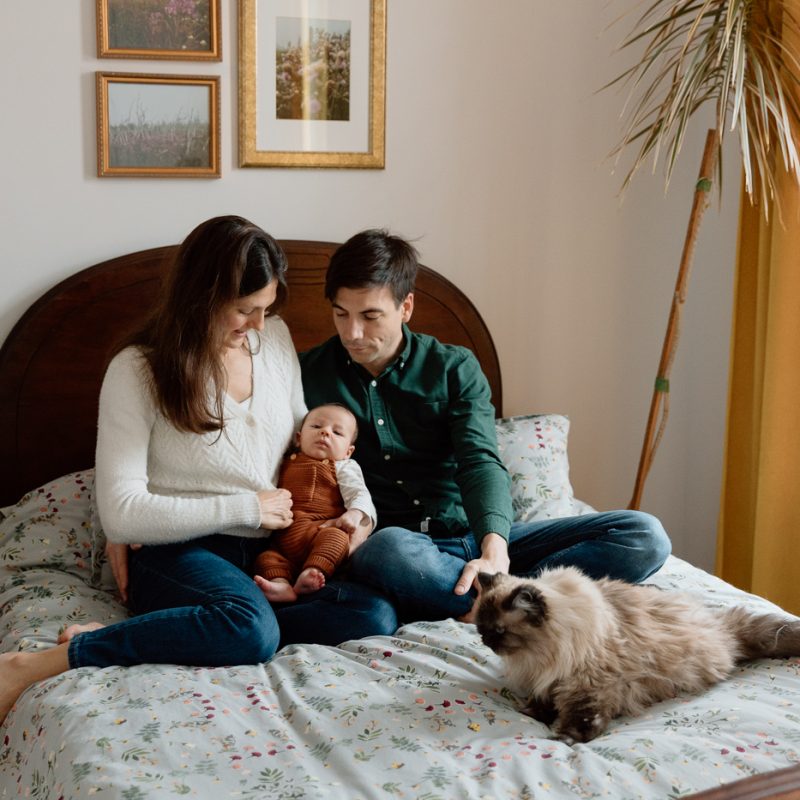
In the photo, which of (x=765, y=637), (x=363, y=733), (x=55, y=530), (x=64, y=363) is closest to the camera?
(x=363, y=733)

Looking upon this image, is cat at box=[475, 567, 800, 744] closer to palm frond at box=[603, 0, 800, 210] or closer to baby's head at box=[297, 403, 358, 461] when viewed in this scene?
baby's head at box=[297, 403, 358, 461]

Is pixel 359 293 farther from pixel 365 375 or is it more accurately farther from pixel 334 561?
pixel 334 561

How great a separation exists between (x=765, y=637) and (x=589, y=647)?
387mm

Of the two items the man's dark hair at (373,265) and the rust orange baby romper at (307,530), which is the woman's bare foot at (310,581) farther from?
the man's dark hair at (373,265)

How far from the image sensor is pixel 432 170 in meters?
2.93

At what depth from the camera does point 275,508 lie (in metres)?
2.05

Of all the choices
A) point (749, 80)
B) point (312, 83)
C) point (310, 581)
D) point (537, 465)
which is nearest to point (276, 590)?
point (310, 581)

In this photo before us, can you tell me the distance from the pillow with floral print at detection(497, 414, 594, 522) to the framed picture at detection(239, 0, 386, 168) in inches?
33.1

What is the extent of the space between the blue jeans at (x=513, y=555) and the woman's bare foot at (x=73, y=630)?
0.51m

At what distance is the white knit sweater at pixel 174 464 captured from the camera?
6.47 feet

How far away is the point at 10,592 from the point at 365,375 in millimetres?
902

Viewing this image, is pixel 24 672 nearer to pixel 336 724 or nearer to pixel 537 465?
pixel 336 724

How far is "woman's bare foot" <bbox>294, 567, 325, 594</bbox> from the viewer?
2.01m

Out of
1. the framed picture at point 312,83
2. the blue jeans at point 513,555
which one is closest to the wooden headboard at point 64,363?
the framed picture at point 312,83
